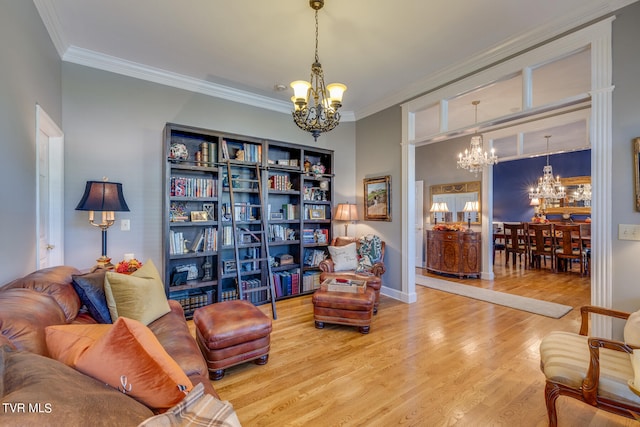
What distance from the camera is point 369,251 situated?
4121 mm

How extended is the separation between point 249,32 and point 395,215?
3005mm

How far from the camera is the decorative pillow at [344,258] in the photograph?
3.96m

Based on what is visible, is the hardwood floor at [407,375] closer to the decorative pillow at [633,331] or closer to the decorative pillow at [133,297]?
the decorative pillow at [633,331]

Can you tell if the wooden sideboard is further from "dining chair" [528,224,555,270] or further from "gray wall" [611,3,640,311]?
"gray wall" [611,3,640,311]

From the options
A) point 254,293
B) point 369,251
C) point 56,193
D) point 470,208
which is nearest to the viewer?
point 56,193

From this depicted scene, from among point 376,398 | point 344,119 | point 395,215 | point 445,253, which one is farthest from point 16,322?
point 445,253

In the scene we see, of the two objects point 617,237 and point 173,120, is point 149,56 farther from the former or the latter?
point 617,237

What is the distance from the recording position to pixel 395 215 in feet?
14.1

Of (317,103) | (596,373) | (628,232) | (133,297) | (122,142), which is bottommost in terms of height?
(596,373)

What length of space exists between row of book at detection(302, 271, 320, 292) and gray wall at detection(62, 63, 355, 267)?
201 cm

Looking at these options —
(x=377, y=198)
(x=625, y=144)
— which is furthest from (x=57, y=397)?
(x=377, y=198)

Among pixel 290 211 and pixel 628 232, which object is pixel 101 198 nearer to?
pixel 290 211

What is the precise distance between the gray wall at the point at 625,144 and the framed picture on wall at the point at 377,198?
2477 mm

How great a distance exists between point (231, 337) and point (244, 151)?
2.54 m
